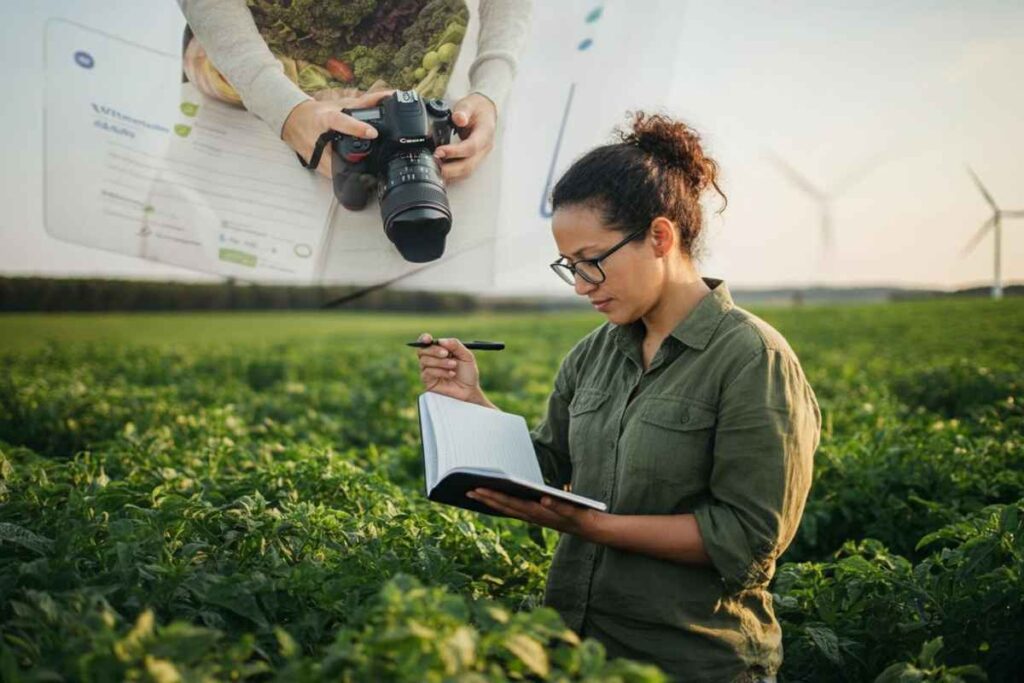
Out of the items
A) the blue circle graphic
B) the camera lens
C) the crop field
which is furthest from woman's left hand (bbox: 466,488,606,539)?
the blue circle graphic

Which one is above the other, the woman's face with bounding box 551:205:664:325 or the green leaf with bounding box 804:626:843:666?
the woman's face with bounding box 551:205:664:325

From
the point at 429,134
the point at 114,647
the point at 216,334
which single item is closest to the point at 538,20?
the point at 429,134

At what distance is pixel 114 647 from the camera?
1517 mm

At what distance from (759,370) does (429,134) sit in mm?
1088

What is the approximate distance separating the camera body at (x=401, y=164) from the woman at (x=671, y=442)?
36 centimetres

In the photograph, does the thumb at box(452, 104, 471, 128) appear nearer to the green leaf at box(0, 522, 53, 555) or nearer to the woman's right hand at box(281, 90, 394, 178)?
the woman's right hand at box(281, 90, 394, 178)

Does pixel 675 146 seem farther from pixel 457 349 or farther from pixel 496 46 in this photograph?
pixel 457 349

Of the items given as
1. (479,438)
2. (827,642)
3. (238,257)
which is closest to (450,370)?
(479,438)

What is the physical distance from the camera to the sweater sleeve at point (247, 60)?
2.56 metres

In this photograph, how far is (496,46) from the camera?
111 inches

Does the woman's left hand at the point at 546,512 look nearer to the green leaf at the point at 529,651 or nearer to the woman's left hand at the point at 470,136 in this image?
the green leaf at the point at 529,651

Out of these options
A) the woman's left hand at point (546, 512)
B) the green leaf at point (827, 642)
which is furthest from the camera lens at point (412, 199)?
the green leaf at point (827, 642)

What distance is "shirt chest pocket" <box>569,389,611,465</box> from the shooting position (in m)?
2.55

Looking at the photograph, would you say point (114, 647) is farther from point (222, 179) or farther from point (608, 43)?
point (608, 43)
